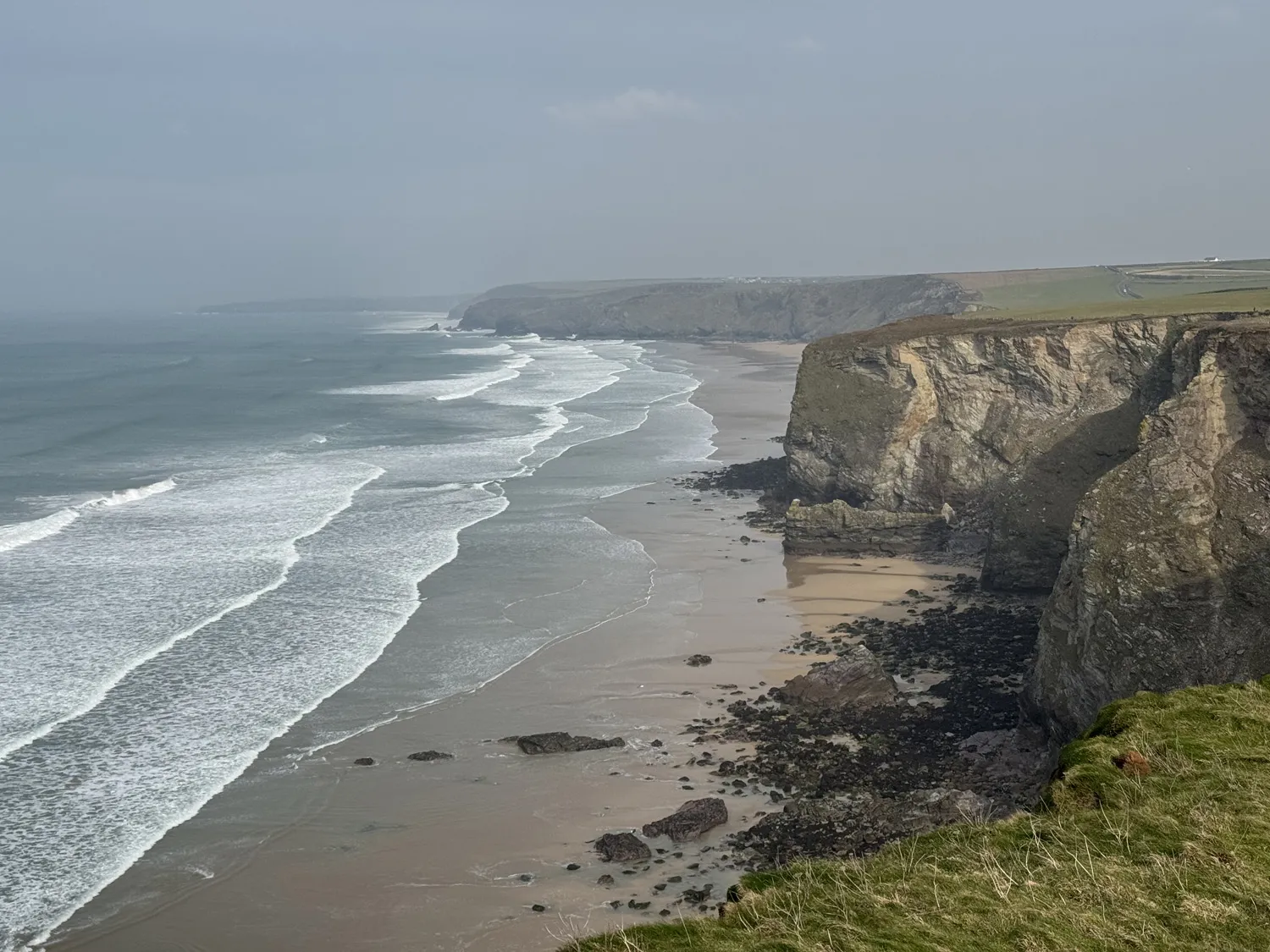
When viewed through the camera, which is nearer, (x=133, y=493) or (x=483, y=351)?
(x=133, y=493)

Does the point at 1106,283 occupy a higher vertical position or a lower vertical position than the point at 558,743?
higher

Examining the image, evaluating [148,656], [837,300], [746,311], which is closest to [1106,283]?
[837,300]

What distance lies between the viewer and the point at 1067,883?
10.2 m

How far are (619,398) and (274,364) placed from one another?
5113 cm

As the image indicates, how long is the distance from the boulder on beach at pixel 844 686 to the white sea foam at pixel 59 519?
90.4 feet

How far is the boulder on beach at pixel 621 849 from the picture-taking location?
65.5ft

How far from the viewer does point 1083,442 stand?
105 ft

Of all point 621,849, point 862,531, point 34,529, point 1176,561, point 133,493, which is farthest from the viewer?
point 133,493

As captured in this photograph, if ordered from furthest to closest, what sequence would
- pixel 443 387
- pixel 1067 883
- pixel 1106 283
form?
pixel 443 387 < pixel 1106 283 < pixel 1067 883

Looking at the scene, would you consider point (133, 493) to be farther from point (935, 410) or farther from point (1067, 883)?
point (1067, 883)

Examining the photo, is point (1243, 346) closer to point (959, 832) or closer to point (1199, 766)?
point (1199, 766)

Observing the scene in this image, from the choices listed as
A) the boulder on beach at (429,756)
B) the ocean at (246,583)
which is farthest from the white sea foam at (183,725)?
the boulder on beach at (429,756)

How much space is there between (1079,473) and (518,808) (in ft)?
59.1

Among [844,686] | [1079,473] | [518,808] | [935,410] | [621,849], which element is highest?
[935,410]
